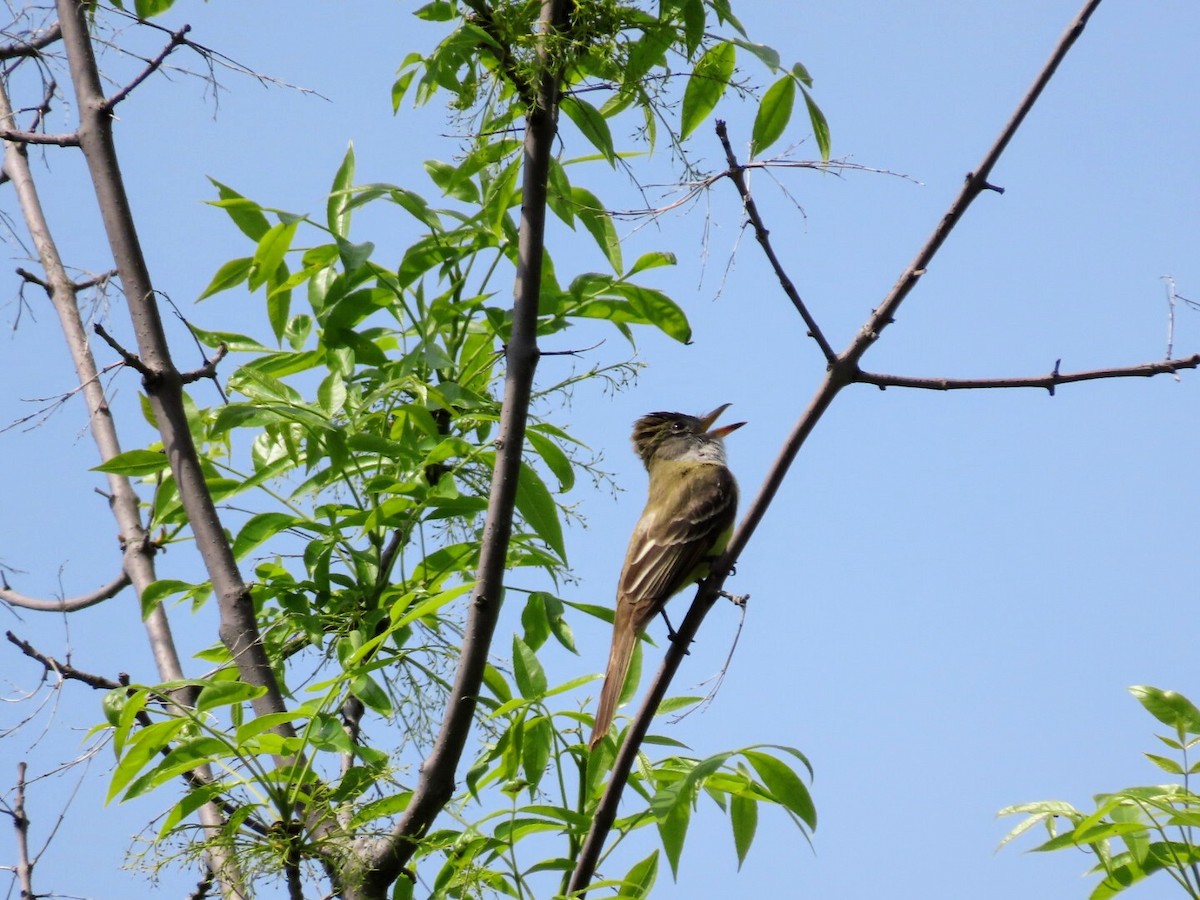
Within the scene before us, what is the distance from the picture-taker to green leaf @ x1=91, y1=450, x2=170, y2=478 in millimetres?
4367

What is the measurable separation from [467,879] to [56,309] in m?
3.27

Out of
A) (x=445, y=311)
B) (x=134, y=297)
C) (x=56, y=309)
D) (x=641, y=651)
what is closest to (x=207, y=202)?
(x=134, y=297)

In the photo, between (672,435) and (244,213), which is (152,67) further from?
(672,435)

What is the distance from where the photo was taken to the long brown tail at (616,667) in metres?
4.18

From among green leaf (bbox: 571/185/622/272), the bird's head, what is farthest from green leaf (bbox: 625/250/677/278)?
the bird's head

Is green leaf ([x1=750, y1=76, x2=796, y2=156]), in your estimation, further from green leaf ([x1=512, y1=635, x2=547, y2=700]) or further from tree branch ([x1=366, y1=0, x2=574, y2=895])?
green leaf ([x1=512, y1=635, x2=547, y2=700])

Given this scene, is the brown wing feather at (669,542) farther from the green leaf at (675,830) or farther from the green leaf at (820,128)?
the green leaf at (820,128)

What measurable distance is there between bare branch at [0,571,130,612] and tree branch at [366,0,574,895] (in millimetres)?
1956

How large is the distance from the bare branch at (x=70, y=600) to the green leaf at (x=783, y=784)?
9.13 ft

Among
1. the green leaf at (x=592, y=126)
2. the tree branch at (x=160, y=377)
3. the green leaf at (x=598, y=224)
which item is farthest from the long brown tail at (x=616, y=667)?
the green leaf at (x=592, y=126)

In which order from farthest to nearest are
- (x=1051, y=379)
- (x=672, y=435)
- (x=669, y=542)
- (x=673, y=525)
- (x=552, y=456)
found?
(x=672, y=435) < (x=673, y=525) < (x=669, y=542) < (x=552, y=456) < (x=1051, y=379)

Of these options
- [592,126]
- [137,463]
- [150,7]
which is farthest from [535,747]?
[150,7]

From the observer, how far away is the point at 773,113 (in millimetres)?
4047

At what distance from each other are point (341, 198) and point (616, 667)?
1957 mm
